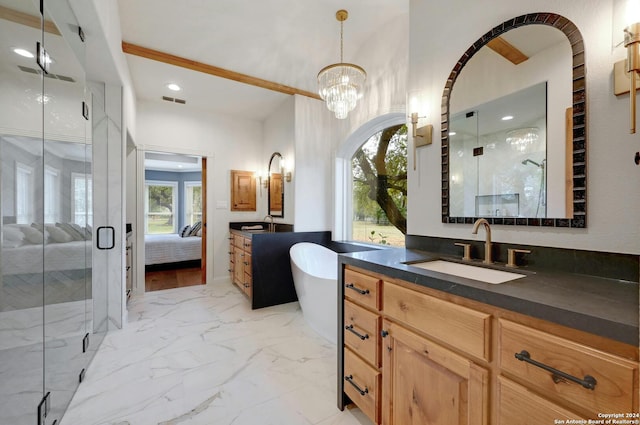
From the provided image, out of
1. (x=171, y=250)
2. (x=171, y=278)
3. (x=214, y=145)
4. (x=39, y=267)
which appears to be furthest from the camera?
(x=171, y=250)

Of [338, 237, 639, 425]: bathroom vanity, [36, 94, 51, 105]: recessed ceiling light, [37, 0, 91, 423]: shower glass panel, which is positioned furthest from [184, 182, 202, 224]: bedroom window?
[338, 237, 639, 425]: bathroom vanity

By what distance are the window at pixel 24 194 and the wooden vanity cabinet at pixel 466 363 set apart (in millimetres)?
1662

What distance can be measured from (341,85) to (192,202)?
772 centimetres

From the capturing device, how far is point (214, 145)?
4.62m

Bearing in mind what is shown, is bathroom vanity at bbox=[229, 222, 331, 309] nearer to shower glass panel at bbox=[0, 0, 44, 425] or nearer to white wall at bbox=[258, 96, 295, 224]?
white wall at bbox=[258, 96, 295, 224]

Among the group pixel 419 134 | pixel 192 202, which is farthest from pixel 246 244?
pixel 192 202

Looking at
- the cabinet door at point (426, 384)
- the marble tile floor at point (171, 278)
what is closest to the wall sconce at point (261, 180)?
the marble tile floor at point (171, 278)

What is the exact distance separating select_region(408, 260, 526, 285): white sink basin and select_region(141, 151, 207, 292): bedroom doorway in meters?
5.31

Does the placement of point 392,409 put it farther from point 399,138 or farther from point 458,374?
point 399,138

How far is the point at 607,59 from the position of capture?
1.11m

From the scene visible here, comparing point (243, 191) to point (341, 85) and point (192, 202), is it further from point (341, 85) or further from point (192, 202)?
point (192, 202)

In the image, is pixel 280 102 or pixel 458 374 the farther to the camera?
pixel 280 102

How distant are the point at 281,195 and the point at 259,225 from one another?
94 cm

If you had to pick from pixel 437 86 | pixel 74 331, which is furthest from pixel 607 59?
pixel 74 331
